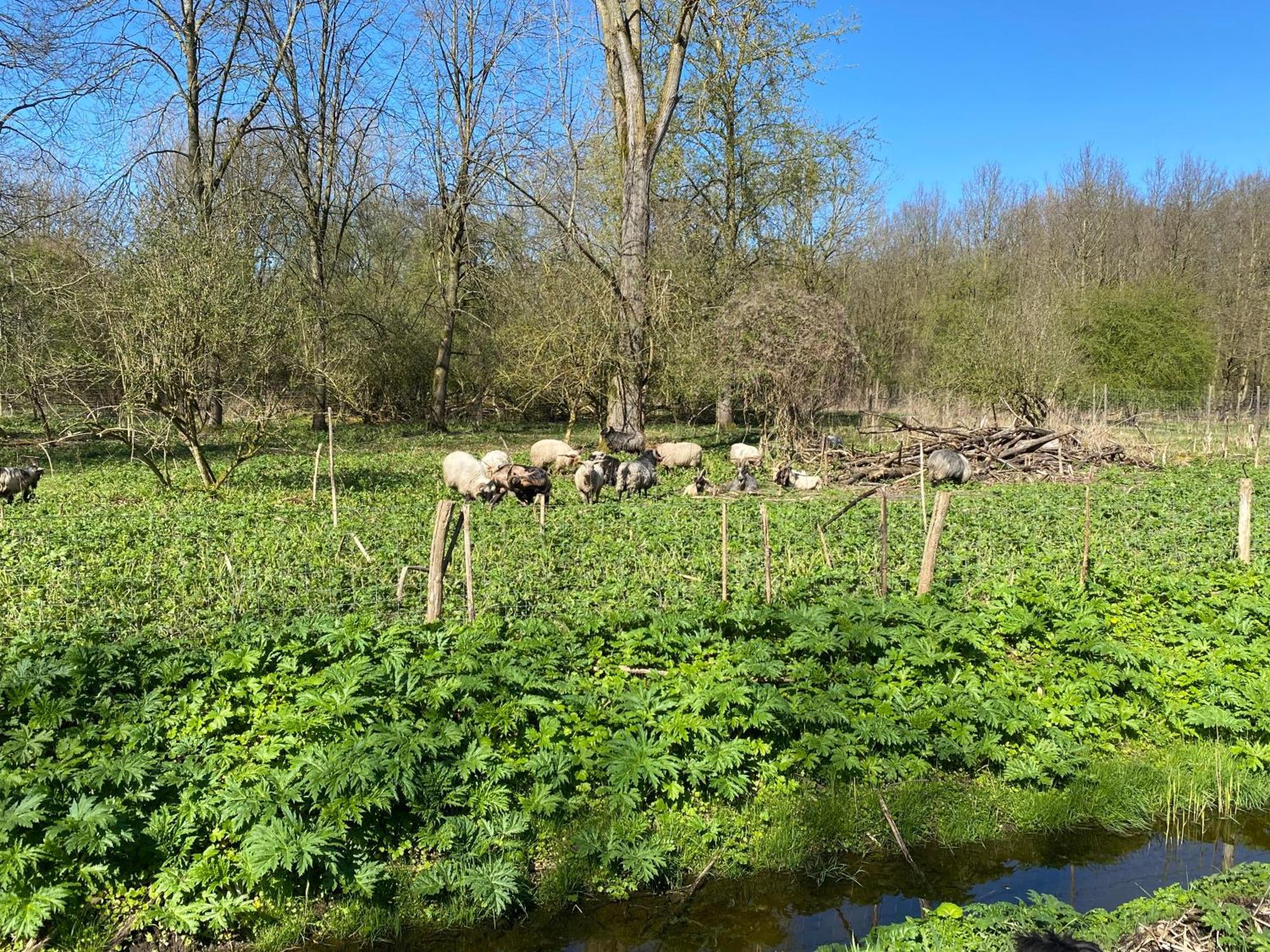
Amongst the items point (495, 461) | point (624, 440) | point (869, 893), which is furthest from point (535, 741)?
point (624, 440)

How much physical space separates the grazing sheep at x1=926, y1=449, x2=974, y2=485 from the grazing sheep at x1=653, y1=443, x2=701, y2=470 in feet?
15.6

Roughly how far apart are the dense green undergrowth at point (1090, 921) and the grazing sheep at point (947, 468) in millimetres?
12492

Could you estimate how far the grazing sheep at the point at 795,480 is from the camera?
15.7 metres

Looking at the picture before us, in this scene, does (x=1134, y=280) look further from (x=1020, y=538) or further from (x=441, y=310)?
(x=1020, y=538)

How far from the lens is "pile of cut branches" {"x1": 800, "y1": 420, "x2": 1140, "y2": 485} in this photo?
16641 mm

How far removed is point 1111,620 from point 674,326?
1560 cm

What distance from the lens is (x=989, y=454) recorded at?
17594 mm

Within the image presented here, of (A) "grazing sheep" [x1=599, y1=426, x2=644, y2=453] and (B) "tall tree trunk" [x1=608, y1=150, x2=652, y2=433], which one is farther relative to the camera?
(B) "tall tree trunk" [x1=608, y1=150, x2=652, y2=433]

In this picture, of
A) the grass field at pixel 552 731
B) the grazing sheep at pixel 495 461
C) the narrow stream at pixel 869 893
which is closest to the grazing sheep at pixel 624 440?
the grazing sheep at pixel 495 461

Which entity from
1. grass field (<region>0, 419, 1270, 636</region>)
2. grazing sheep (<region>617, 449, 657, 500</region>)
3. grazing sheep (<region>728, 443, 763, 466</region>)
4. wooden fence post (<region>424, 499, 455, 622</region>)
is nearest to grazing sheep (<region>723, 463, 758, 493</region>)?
grass field (<region>0, 419, 1270, 636</region>)

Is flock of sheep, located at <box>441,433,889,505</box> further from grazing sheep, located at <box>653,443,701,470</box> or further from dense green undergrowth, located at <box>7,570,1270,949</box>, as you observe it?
dense green undergrowth, located at <box>7,570,1270,949</box>

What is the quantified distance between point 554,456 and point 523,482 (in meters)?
4.42

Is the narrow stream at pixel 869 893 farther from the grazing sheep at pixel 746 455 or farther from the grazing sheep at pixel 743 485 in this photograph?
the grazing sheep at pixel 746 455

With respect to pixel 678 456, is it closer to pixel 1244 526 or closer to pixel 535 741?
pixel 1244 526
